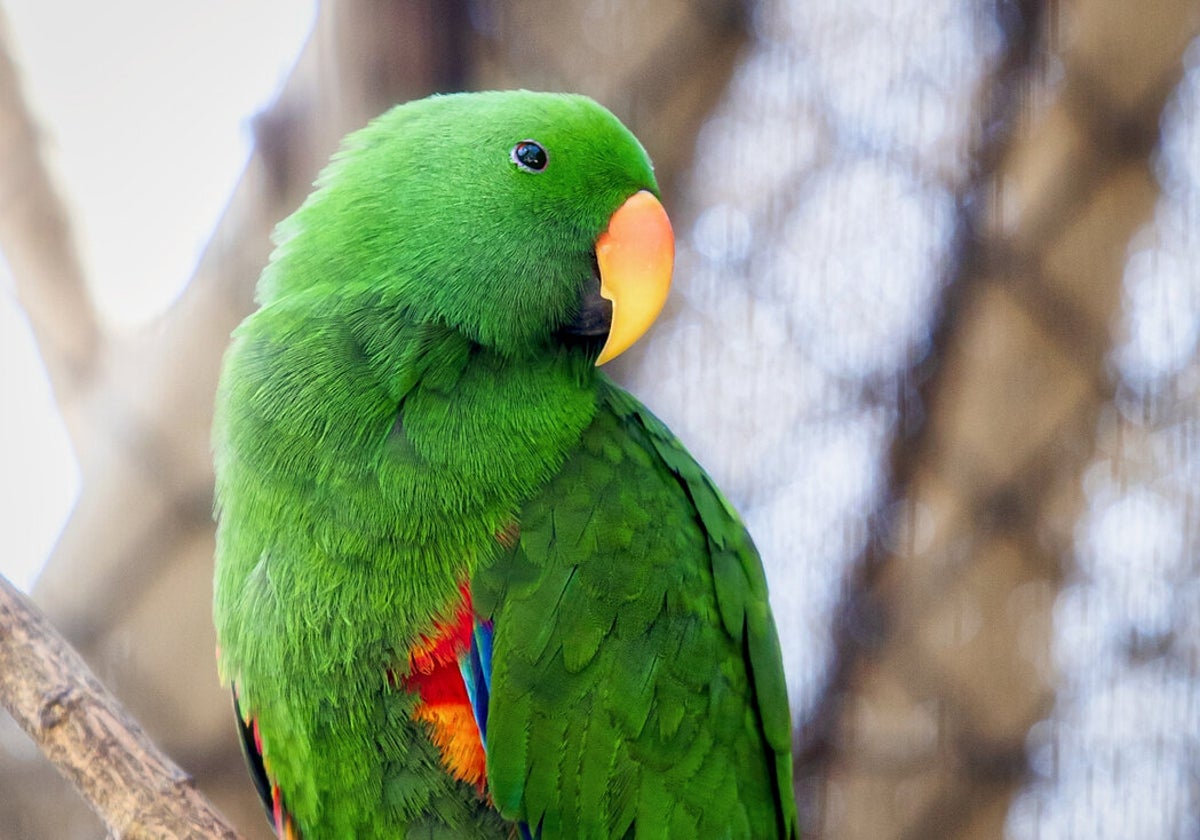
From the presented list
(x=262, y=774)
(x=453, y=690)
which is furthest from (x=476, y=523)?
(x=262, y=774)

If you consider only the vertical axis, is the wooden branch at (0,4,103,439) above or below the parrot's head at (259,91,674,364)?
below

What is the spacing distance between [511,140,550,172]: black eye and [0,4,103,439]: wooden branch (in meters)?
0.49

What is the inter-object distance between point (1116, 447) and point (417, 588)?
44.1 inches

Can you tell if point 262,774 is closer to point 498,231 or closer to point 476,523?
point 476,523

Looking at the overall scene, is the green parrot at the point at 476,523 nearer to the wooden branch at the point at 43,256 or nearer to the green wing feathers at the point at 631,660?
the green wing feathers at the point at 631,660

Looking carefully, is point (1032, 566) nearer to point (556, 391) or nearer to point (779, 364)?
point (779, 364)

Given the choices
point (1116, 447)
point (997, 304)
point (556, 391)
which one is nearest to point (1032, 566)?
point (1116, 447)

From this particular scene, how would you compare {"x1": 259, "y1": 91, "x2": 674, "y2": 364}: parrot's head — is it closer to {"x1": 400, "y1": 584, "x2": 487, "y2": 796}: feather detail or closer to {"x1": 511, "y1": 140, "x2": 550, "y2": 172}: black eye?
{"x1": 511, "y1": 140, "x2": 550, "y2": 172}: black eye

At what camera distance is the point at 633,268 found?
877 millimetres

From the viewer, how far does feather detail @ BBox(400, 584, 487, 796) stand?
78 centimetres

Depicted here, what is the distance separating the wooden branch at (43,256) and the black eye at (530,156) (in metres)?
0.49

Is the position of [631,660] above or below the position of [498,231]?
below

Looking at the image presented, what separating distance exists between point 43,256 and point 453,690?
0.65 m

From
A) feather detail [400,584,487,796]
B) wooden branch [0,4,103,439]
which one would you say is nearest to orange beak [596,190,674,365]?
feather detail [400,584,487,796]
